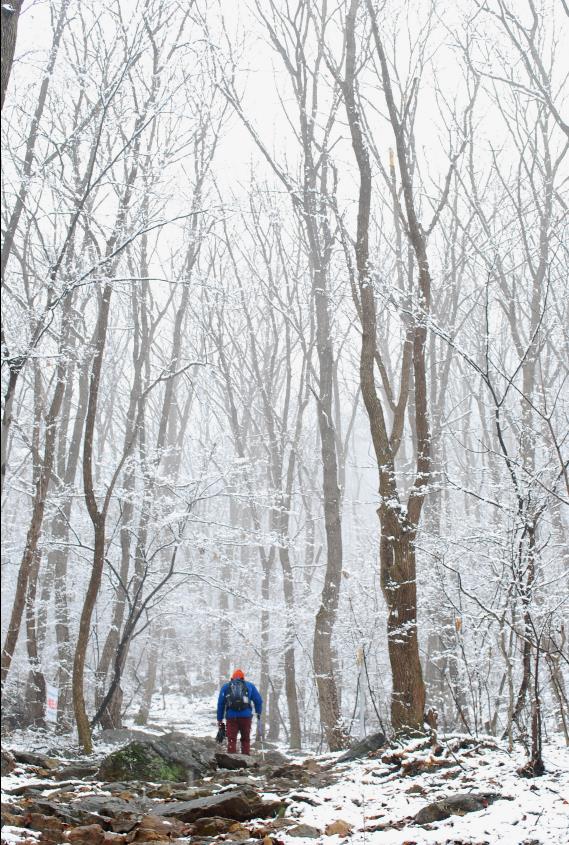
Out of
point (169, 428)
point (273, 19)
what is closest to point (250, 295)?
point (169, 428)

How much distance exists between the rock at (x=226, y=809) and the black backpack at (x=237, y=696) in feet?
13.7

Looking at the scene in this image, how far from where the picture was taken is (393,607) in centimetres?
765

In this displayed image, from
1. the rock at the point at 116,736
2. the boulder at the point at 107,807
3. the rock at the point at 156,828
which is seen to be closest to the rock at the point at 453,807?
the rock at the point at 156,828

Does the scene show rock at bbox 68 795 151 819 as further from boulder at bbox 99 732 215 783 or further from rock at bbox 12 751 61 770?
rock at bbox 12 751 61 770

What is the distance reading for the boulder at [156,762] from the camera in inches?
291

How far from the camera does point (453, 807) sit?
4758 millimetres

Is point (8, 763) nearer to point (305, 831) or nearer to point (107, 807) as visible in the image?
point (107, 807)

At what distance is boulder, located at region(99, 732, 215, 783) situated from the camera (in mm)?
7395

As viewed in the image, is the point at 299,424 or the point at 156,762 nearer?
the point at 156,762

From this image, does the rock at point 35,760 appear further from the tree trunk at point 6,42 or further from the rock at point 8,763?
the tree trunk at point 6,42

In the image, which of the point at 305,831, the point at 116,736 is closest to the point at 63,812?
the point at 305,831

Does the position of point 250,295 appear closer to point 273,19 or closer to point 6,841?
point 273,19

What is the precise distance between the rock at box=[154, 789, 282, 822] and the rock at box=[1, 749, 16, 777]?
7.85 ft

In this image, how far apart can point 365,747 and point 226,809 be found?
261 centimetres
